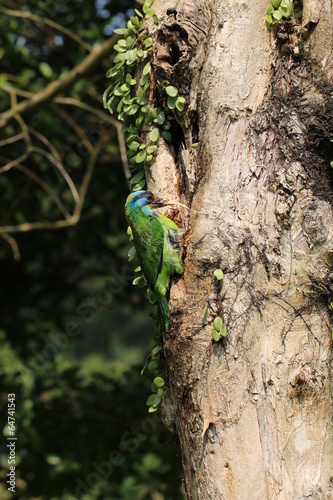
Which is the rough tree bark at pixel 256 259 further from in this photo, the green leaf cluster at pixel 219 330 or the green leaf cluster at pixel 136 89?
the green leaf cluster at pixel 136 89

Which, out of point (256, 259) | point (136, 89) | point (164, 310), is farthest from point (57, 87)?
point (256, 259)

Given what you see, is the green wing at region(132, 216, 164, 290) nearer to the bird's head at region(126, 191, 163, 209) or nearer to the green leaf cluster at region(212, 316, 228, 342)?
the bird's head at region(126, 191, 163, 209)

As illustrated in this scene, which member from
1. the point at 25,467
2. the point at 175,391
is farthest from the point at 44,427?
the point at 175,391

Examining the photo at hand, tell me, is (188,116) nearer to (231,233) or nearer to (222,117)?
(222,117)

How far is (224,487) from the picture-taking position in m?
2.13

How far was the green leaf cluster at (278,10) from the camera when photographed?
7.96 ft

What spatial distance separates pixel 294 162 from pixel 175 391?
0.96 meters

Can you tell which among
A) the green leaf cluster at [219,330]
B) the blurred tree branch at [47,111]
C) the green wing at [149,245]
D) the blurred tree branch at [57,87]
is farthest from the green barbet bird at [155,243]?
the blurred tree branch at [57,87]

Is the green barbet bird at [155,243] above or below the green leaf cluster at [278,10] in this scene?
below

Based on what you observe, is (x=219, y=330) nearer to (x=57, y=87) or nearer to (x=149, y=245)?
(x=149, y=245)

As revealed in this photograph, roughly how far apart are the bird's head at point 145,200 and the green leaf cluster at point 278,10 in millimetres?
831

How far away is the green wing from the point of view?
2.61 metres

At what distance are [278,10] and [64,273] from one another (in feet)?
11.6

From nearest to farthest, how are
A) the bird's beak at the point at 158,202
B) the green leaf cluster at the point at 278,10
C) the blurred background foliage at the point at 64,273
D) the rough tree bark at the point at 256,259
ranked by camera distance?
the rough tree bark at the point at 256,259, the green leaf cluster at the point at 278,10, the bird's beak at the point at 158,202, the blurred background foliage at the point at 64,273
